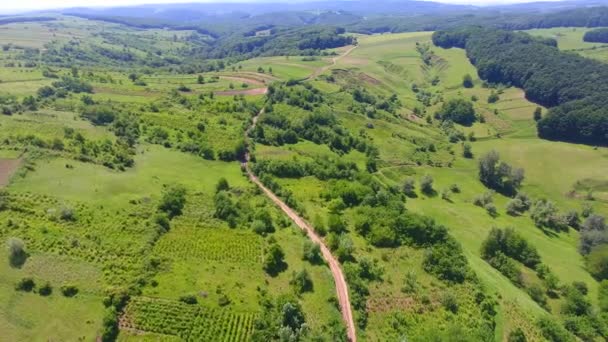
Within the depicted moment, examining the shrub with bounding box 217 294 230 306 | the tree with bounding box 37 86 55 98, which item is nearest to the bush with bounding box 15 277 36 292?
the shrub with bounding box 217 294 230 306

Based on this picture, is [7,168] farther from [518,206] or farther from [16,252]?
[518,206]

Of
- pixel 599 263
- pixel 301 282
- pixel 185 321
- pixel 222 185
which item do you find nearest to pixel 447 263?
pixel 301 282

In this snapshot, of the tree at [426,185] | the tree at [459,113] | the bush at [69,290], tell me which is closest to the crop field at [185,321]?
the bush at [69,290]

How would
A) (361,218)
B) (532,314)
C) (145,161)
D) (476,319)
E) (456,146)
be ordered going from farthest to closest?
(456,146), (145,161), (361,218), (532,314), (476,319)

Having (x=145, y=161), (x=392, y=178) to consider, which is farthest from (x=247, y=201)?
(x=392, y=178)

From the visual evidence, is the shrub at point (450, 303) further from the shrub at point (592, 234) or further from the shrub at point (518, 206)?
the shrub at point (518, 206)

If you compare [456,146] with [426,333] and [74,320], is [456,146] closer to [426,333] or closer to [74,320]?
[426,333]
